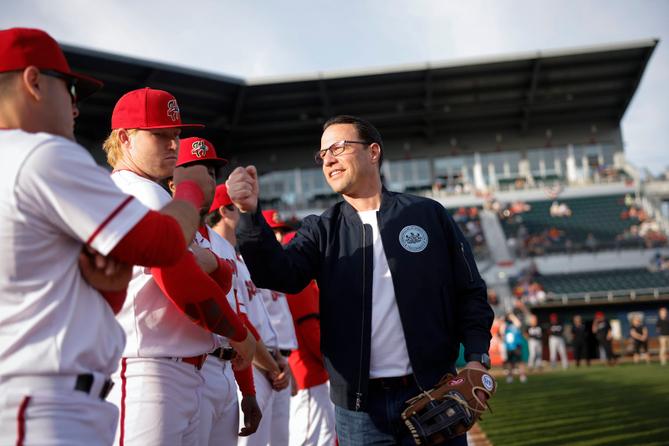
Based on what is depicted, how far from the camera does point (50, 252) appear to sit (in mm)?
1612

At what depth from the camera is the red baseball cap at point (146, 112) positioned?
7.86ft

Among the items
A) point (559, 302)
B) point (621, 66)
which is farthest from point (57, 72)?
point (621, 66)

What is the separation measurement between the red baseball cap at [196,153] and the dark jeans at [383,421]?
4.04ft

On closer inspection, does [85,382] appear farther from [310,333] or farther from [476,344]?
[310,333]

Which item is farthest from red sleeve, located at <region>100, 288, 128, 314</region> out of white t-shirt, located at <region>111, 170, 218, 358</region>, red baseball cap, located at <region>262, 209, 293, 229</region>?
red baseball cap, located at <region>262, 209, 293, 229</region>

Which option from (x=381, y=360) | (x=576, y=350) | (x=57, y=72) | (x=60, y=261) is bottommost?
(x=576, y=350)

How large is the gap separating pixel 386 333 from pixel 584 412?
23.5 ft

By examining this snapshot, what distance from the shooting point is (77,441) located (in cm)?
160

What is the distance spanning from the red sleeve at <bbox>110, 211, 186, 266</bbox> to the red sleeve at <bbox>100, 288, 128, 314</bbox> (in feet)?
0.46

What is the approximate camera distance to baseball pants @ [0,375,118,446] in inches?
60.3

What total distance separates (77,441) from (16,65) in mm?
959

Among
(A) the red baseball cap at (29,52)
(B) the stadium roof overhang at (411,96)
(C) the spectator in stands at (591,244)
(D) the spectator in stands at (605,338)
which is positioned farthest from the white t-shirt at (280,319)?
(C) the spectator in stands at (591,244)

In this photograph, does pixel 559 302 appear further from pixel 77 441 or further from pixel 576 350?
pixel 77 441

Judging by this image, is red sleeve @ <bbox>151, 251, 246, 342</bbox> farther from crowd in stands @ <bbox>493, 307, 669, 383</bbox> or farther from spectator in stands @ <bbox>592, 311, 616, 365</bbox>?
spectator in stands @ <bbox>592, 311, 616, 365</bbox>
